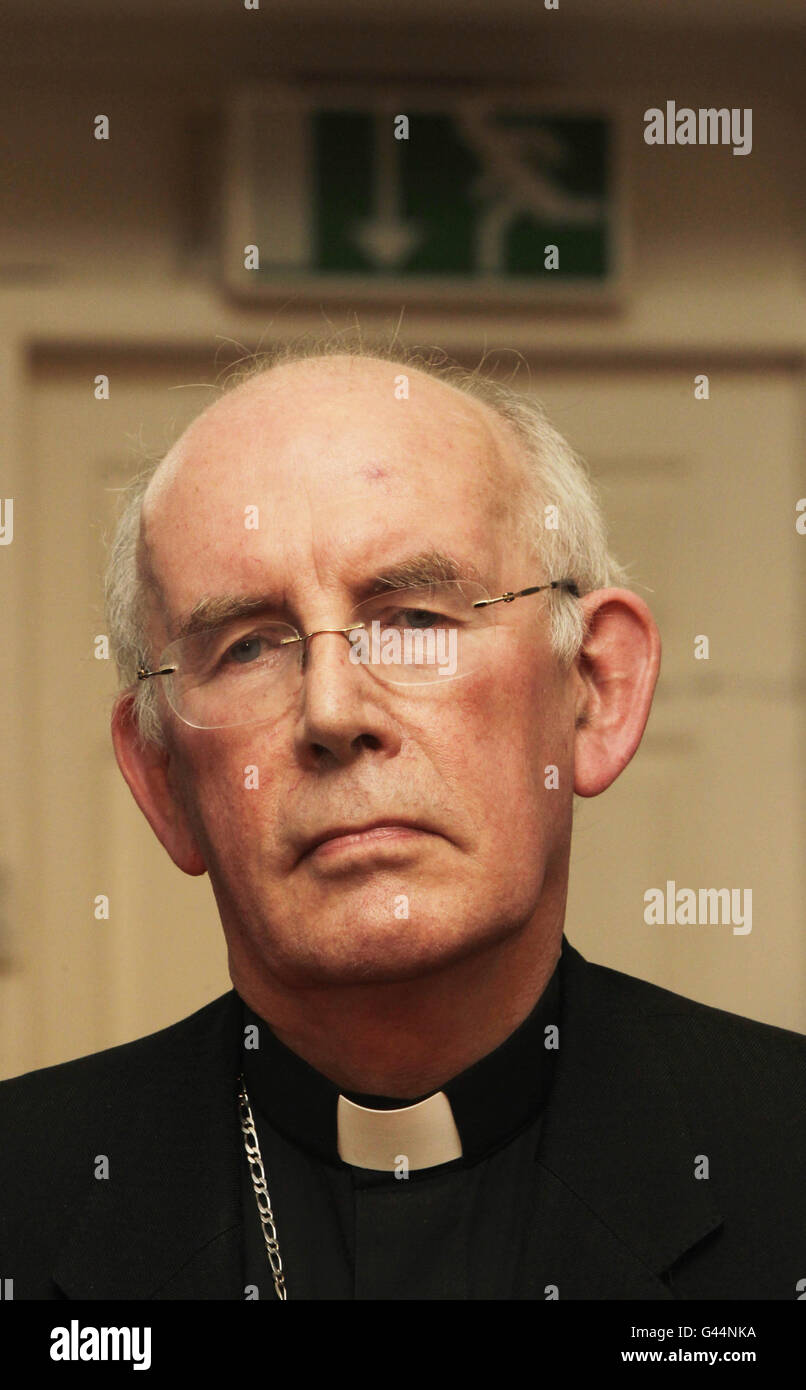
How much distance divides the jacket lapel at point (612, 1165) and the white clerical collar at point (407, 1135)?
3.1 inches

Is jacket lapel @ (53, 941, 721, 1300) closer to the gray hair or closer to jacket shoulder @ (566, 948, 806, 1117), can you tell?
jacket shoulder @ (566, 948, 806, 1117)

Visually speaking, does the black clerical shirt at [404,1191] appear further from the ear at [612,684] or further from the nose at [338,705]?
the nose at [338,705]

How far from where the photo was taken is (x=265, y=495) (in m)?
1.11

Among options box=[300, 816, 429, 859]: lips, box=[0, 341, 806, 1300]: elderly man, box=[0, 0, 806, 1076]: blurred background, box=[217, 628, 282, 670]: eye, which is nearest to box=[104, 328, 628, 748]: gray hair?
box=[0, 341, 806, 1300]: elderly man

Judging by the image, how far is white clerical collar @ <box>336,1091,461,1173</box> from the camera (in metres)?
1.18

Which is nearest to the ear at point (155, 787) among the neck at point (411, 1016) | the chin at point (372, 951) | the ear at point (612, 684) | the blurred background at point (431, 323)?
the neck at point (411, 1016)

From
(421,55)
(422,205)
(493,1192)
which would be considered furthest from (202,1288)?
(421,55)

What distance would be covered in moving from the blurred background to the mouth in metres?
1.20

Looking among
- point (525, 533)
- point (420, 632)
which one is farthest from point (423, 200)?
point (420, 632)

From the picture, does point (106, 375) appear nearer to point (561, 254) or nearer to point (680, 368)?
point (561, 254)

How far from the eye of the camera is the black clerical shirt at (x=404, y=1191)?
3.74 ft

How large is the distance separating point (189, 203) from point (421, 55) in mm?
415

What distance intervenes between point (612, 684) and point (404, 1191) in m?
0.44

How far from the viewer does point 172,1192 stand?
1161 mm
